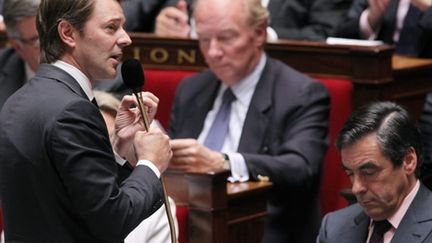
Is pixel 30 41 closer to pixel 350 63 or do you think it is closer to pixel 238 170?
pixel 238 170

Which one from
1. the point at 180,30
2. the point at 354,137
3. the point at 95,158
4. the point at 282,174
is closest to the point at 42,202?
the point at 95,158

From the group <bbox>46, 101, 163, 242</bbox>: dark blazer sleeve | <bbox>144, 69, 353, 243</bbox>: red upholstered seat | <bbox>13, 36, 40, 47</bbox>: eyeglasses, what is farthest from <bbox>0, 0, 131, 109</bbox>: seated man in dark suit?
<bbox>46, 101, 163, 242</bbox>: dark blazer sleeve

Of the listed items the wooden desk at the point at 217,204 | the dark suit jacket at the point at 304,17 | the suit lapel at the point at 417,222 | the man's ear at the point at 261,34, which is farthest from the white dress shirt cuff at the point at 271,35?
the suit lapel at the point at 417,222

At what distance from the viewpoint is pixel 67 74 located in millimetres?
1557

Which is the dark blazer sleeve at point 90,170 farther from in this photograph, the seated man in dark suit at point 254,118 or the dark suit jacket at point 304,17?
the dark suit jacket at point 304,17

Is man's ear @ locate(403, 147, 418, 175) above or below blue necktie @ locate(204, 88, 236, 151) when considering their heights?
above

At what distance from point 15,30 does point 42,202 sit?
4.68 feet

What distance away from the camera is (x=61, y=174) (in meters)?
1.48

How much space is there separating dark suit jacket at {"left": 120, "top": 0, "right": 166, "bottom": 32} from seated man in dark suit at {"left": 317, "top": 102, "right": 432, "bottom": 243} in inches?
68.8

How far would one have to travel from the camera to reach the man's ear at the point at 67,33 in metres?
1.55

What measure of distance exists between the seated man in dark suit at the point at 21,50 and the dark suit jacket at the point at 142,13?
781mm

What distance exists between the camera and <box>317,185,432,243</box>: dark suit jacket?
6.56 ft

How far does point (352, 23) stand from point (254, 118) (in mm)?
758

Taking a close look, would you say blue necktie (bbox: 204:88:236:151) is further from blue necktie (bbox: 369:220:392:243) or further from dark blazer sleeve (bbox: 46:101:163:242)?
dark blazer sleeve (bbox: 46:101:163:242)
